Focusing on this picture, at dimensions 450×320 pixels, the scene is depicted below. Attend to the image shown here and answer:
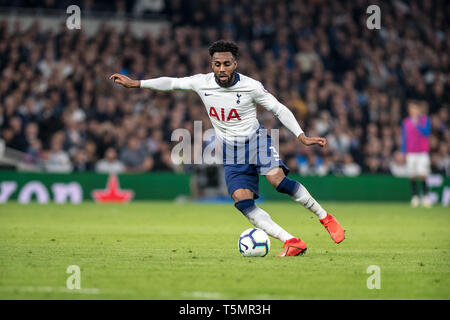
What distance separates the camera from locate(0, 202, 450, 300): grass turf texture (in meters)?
5.95

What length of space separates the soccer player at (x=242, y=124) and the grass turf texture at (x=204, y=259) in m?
0.44

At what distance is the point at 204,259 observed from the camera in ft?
26.3

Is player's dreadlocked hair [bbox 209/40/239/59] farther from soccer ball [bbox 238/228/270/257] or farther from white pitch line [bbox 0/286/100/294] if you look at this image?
white pitch line [bbox 0/286/100/294]

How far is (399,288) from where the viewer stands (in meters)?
6.20

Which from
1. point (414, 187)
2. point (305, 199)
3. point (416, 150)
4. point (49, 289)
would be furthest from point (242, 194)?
point (414, 187)

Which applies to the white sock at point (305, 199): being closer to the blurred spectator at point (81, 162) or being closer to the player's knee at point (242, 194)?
the player's knee at point (242, 194)

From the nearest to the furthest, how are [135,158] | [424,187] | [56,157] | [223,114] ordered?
[223,114]
[56,157]
[424,187]
[135,158]

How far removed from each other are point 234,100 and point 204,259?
175cm

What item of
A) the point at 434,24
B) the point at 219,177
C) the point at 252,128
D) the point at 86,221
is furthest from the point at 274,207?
the point at 434,24

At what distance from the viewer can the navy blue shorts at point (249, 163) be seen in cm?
855

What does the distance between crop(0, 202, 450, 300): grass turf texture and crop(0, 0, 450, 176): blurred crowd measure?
515cm

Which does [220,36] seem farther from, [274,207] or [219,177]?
[274,207]

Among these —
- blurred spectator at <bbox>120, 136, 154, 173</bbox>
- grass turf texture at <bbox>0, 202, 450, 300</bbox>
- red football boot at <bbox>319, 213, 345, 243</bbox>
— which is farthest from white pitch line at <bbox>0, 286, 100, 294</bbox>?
blurred spectator at <bbox>120, 136, 154, 173</bbox>

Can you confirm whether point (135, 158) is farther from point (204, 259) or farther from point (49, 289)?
point (49, 289)
